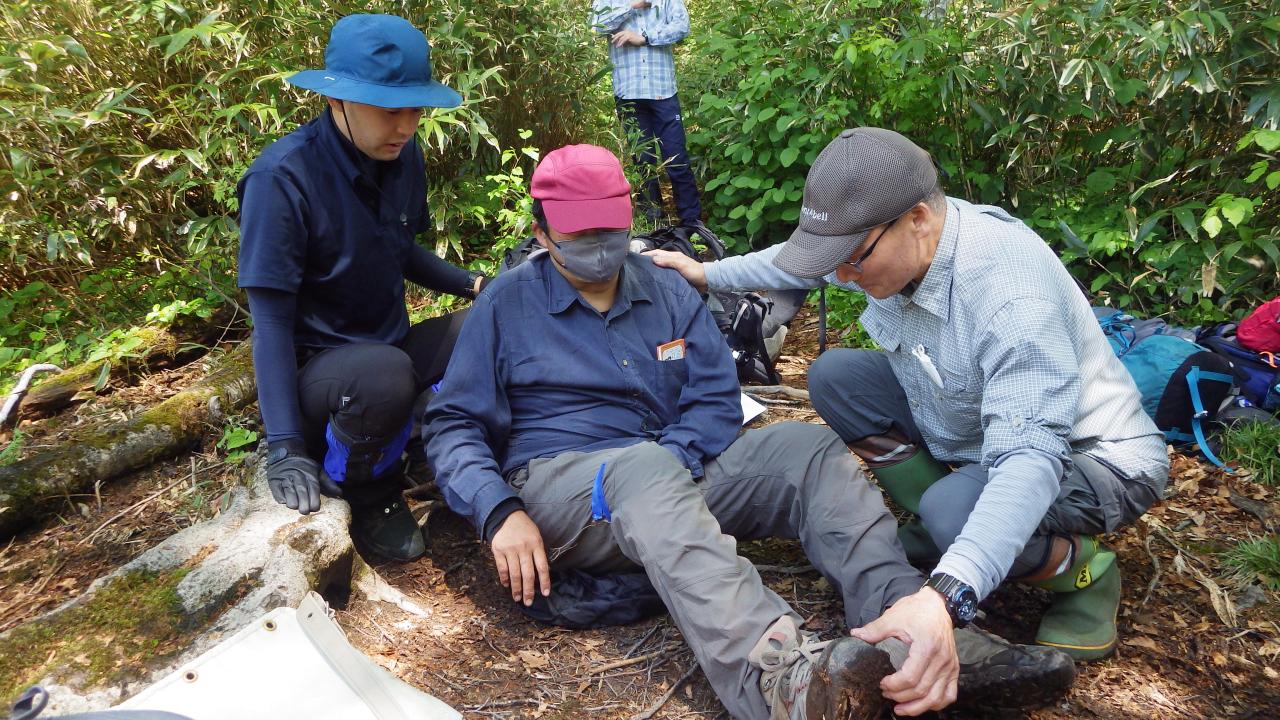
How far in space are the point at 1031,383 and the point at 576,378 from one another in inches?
51.4

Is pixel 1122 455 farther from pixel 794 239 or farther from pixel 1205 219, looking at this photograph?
pixel 1205 219

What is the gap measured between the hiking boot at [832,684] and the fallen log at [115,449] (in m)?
2.71

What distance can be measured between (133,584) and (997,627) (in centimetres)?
251

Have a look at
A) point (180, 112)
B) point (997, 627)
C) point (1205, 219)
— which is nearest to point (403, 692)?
point (997, 627)

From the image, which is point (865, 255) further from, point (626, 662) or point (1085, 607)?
point (626, 662)

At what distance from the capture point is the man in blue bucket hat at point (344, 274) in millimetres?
2533

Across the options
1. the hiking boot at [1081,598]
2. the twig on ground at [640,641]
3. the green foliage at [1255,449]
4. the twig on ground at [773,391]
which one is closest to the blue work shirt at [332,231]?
the twig on ground at [640,641]

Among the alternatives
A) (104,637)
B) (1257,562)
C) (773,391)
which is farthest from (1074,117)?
(104,637)

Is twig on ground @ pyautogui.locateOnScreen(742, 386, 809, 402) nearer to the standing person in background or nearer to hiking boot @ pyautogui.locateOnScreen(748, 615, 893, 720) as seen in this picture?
hiking boot @ pyautogui.locateOnScreen(748, 615, 893, 720)

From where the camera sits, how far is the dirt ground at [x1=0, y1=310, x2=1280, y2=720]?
87.4 inches

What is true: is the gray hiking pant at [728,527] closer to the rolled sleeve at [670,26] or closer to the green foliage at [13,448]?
the green foliage at [13,448]

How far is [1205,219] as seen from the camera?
3664 millimetres

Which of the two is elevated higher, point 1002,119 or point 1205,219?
point 1002,119

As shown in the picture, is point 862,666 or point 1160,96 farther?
point 1160,96
